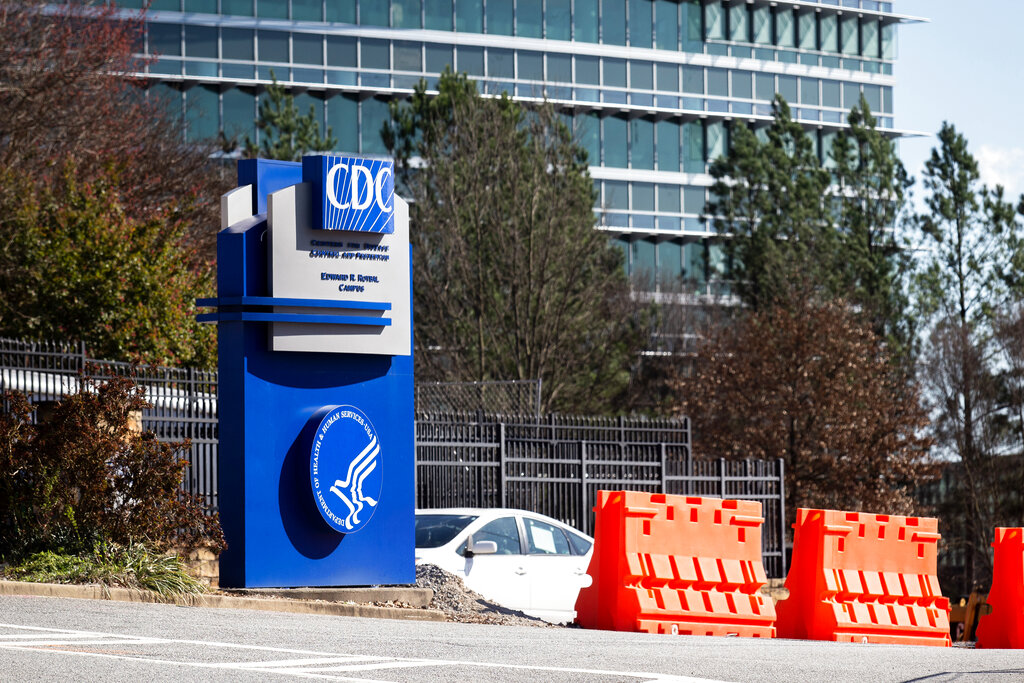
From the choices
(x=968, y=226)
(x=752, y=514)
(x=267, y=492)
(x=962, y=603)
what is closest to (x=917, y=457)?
(x=962, y=603)

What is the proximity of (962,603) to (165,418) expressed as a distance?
22.0m

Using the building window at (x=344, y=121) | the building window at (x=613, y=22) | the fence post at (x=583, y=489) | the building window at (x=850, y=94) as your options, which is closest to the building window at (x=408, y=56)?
the building window at (x=344, y=121)

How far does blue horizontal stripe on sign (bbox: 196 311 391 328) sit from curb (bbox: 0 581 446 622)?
2.48 meters

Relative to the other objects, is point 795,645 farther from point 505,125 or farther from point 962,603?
point 505,125

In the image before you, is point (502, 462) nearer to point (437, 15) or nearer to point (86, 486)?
point (86, 486)

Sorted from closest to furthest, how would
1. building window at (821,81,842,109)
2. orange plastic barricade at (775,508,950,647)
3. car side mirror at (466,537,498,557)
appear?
orange plastic barricade at (775,508,950,647), car side mirror at (466,537,498,557), building window at (821,81,842,109)

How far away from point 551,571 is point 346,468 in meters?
2.53

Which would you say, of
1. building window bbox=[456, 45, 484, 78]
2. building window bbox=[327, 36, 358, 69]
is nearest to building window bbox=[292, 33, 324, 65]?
building window bbox=[327, 36, 358, 69]

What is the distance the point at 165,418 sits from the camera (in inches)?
659

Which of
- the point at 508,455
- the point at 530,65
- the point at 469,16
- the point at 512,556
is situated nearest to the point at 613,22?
the point at 530,65

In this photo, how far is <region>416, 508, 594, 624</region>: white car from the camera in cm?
1450

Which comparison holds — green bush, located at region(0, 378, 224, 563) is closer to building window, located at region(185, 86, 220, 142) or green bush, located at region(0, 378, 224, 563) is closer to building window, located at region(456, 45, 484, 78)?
building window, located at region(185, 86, 220, 142)

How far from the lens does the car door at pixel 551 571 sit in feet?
48.2

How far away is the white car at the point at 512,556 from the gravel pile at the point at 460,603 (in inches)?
5.4
